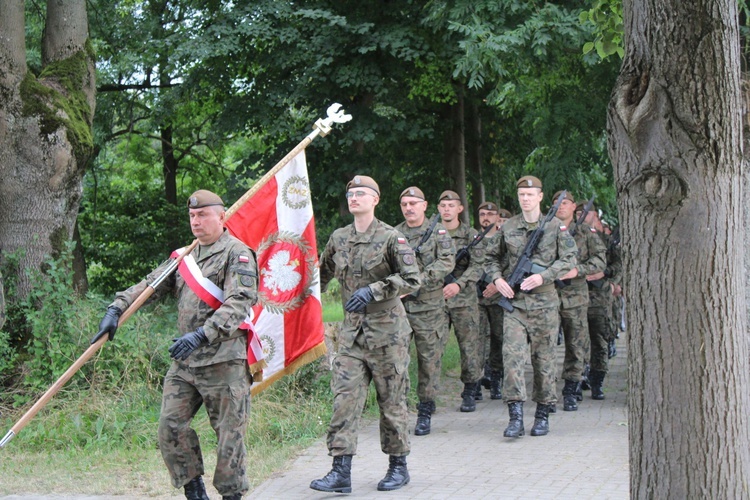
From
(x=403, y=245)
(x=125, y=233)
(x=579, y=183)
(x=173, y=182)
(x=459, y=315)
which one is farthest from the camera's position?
(x=173, y=182)

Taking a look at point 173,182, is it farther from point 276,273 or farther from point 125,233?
point 276,273

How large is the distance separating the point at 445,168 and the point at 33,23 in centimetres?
705

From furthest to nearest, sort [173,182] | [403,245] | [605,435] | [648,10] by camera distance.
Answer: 1. [173,182]
2. [605,435]
3. [403,245]
4. [648,10]

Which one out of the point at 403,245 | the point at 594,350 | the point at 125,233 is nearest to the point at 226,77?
the point at 125,233

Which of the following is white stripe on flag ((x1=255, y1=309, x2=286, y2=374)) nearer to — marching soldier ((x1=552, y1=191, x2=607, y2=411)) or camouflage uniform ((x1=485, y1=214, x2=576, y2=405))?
camouflage uniform ((x1=485, y1=214, x2=576, y2=405))

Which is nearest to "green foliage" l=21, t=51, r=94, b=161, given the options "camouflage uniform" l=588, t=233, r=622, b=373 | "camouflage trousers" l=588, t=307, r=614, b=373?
"camouflage uniform" l=588, t=233, r=622, b=373

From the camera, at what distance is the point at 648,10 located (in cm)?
406

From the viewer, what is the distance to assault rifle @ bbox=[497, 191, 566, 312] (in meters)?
9.02

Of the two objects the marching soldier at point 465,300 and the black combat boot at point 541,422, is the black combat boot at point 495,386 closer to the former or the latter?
the marching soldier at point 465,300

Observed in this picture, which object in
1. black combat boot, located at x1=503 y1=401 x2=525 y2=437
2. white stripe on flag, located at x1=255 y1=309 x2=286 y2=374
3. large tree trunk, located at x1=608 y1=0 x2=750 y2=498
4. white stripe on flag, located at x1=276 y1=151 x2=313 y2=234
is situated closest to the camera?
large tree trunk, located at x1=608 y1=0 x2=750 y2=498

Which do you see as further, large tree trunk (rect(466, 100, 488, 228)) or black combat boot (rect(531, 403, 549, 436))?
large tree trunk (rect(466, 100, 488, 228))

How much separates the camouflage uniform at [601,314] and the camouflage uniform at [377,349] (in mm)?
4608

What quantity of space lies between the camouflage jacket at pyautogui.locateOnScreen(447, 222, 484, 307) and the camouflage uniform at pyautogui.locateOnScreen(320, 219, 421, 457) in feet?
11.0

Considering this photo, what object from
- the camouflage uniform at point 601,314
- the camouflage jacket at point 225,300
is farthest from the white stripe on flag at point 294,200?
the camouflage uniform at point 601,314
